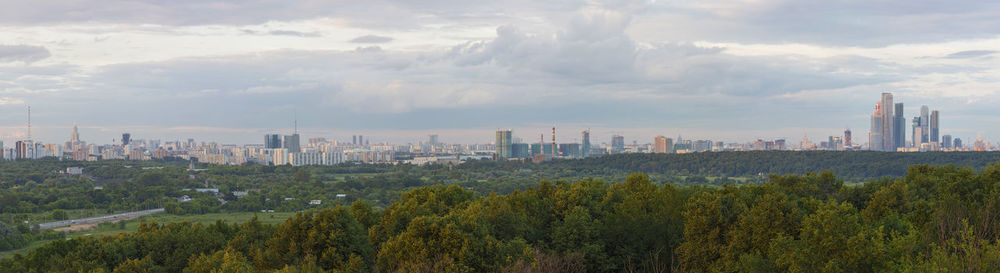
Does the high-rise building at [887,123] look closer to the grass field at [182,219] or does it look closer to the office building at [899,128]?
the office building at [899,128]

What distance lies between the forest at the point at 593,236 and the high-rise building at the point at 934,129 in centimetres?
15898

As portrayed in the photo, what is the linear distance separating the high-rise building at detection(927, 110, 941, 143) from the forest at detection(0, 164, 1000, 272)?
6259 inches

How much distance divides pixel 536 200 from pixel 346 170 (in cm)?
10842

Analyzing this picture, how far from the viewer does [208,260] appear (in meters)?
21.5

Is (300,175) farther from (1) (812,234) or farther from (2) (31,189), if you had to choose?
(1) (812,234)

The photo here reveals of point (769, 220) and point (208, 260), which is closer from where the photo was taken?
point (208, 260)

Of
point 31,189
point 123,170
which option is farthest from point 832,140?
point 31,189

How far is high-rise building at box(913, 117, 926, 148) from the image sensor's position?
6752 inches

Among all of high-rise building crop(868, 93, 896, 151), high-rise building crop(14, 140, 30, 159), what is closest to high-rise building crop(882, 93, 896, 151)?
high-rise building crop(868, 93, 896, 151)

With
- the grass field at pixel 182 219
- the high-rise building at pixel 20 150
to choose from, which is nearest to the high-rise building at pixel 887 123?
the grass field at pixel 182 219

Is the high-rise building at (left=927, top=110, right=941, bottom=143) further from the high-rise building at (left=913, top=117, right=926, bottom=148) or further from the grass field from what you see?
the grass field

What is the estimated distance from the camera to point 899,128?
16975 cm

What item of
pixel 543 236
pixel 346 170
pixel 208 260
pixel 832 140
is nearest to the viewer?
pixel 208 260

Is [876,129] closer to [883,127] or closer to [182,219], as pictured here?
[883,127]
